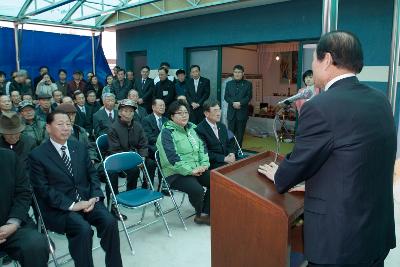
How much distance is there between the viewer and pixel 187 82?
675 cm

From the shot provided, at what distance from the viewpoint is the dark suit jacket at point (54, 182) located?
2467 mm

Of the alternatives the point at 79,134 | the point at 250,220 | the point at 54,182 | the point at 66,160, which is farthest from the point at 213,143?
the point at 250,220

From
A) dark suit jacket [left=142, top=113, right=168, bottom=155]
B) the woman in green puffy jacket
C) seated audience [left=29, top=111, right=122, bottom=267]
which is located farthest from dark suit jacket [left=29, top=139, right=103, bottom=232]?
dark suit jacket [left=142, top=113, right=168, bottom=155]

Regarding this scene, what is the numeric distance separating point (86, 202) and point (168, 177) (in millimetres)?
1090

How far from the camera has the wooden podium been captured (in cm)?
157

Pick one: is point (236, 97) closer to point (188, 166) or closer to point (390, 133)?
point (188, 166)

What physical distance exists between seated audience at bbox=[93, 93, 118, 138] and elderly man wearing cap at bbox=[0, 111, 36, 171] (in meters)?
1.75

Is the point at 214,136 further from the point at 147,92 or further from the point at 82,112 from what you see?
the point at 147,92

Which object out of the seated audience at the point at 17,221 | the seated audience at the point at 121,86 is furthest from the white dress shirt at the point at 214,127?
the seated audience at the point at 121,86

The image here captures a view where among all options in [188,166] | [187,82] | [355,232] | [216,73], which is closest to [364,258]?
[355,232]

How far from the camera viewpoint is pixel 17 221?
2.20 metres

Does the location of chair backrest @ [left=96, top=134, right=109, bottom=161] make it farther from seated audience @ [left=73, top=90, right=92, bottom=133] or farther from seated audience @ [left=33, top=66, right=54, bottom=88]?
seated audience @ [left=33, top=66, right=54, bottom=88]

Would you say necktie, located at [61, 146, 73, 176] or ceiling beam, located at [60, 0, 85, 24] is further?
ceiling beam, located at [60, 0, 85, 24]

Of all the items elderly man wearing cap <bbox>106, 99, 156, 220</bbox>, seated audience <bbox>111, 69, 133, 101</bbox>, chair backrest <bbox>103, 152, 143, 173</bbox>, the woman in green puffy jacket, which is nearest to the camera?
chair backrest <bbox>103, 152, 143, 173</bbox>
